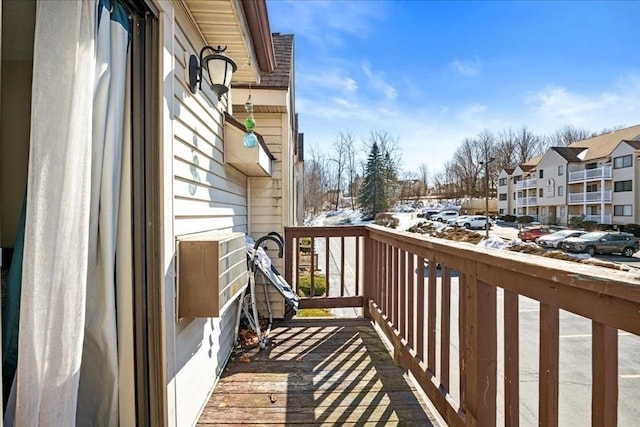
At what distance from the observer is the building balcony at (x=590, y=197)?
957 inches

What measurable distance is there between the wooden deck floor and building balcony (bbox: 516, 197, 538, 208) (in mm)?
34916

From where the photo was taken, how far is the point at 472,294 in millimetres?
1428

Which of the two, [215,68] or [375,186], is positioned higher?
[375,186]

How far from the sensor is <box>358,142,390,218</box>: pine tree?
1109 inches

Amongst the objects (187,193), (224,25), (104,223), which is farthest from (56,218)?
(224,25)

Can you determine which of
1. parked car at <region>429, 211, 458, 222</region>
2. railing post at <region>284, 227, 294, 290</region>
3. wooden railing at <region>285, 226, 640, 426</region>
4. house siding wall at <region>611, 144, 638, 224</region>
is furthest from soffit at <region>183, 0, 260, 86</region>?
parked car at <region>429, 211, 458, 222</region>

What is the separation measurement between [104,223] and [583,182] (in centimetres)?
3310

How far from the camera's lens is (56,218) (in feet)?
3.18

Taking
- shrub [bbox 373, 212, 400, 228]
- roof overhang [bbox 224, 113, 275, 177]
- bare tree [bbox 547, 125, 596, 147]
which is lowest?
shrub [bbox 373, 212, 400, 228]

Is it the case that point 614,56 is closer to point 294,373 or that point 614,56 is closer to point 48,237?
point 294,373

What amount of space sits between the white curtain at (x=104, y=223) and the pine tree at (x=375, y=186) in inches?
1063

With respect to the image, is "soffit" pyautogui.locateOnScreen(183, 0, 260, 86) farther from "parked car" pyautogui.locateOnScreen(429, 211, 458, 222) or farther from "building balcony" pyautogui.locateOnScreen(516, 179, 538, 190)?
"building balcony" pyautogui.locateOnScreen(516, 179, 538, 190)

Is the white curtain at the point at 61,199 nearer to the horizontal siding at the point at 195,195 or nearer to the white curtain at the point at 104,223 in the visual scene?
the white curtain at the point at 104,223

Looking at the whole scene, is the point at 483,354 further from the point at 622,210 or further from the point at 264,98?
the point at 622,210
